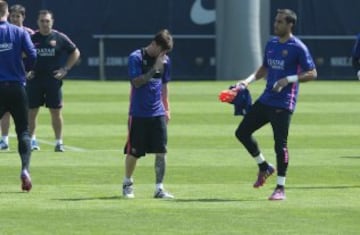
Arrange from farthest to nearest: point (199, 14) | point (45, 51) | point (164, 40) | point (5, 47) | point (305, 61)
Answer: point (199, 14) < point (45, 51) < point (5, 47) < point (305, 61) < point (164, 40)

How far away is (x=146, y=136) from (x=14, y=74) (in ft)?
5.45

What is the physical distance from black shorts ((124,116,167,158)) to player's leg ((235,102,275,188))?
87 cm

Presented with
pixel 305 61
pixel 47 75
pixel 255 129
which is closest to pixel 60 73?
pixel 47 75

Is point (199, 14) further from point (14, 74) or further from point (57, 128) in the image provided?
point (14, 74)

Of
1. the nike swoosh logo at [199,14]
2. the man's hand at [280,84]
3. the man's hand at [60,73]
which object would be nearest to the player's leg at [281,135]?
the man's hand at [280,84]

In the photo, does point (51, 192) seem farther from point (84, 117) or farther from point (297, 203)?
point (84, 117)

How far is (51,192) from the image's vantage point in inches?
569

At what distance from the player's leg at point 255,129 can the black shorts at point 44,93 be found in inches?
221

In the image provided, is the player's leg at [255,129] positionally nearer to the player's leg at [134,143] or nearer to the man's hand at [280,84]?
the man's hand at [280,84]

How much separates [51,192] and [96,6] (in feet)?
91.8

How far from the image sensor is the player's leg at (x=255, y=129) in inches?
565

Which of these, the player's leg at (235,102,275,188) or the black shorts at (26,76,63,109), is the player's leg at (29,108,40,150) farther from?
the player's leg at (235,102,275,188)

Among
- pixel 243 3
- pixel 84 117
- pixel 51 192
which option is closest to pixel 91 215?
pixel 51 192

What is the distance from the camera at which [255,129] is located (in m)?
14.5
